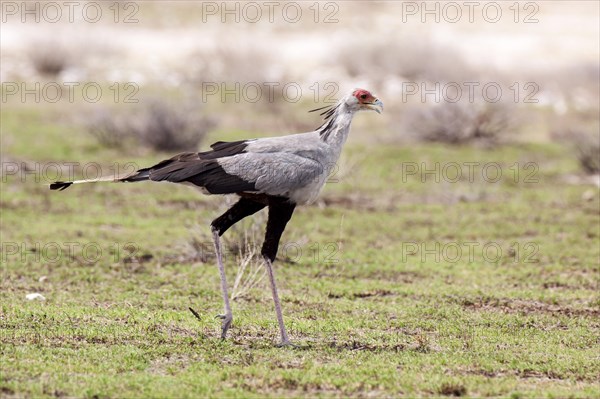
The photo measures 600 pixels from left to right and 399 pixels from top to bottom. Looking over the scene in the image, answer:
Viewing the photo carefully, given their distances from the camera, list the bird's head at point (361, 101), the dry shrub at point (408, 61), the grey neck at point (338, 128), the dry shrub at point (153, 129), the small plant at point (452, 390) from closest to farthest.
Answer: the small plant at point (452, 390) < the grey neck at point (338, 128) < the bird's head at point (361, 101) < the dry shrub at point (153, 129) < the dry shrub at point (408, 61)

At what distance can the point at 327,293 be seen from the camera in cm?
1004

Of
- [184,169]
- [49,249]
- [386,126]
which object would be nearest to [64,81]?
[386,126]

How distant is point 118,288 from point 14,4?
38.7 metres

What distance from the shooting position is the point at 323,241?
1280cm

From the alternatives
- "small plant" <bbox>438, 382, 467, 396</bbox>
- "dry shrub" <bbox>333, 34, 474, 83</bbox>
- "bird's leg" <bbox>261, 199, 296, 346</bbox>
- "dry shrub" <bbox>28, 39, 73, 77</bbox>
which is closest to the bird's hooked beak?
"bird's leg" <bbox>261, 199, 296, 346</bbox>

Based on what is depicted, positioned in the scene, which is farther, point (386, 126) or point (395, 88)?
point (395, 88)

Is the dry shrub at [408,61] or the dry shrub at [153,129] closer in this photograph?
the dry shrub at [153,129]

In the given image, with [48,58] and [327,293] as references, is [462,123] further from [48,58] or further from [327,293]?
[48,58]

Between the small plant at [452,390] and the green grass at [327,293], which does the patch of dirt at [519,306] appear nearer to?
the green grass at [327,293]

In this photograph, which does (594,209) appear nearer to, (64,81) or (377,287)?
(377,287)

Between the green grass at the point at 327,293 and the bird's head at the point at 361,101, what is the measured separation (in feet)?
6.50

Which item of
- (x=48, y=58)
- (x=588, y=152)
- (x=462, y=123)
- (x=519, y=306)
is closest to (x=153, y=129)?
(x=462, y=123)

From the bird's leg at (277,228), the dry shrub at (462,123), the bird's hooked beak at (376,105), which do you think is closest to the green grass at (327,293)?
the bird's leg at (277,228)

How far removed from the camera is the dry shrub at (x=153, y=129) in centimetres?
1944
